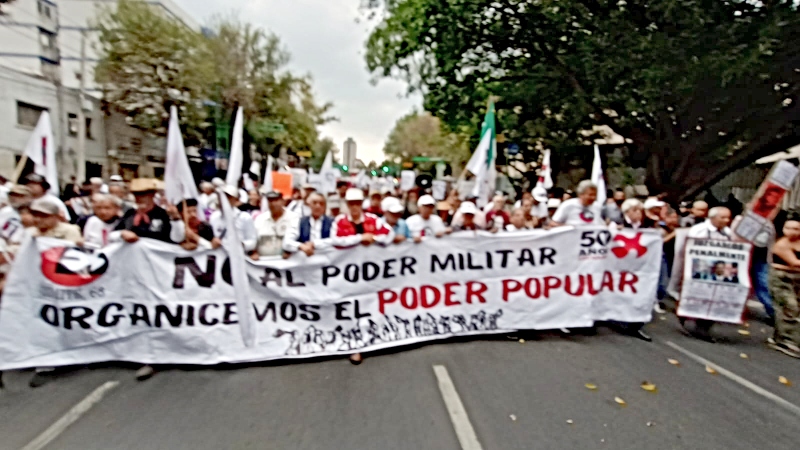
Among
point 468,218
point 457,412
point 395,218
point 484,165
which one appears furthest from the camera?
point 484,165

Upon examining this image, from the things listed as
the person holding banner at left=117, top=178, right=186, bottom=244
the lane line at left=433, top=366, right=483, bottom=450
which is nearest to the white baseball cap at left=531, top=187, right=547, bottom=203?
the lane line at left=433, top=366, right=483, bottom=450

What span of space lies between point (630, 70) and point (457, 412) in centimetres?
1169

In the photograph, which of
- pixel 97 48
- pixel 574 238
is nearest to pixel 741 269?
pixel 574 238

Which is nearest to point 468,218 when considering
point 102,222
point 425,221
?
point 425,221

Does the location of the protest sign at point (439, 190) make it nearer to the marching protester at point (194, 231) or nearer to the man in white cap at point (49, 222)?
the marching protester at point (194, 231)

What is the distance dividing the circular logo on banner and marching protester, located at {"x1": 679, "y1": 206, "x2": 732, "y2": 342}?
21.8ft

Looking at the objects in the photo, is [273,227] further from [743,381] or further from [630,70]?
[630,70]

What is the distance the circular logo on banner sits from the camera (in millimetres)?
5000

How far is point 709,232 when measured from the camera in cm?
696

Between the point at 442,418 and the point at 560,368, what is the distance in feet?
5.65

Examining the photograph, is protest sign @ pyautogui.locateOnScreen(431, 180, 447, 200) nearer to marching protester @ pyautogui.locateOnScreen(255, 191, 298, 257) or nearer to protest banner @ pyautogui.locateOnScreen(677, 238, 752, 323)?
protest banner @ pyautogui.locateOnScreen(677, 238, 752, 323)

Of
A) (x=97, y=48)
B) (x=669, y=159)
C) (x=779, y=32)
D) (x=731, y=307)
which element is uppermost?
(x=97, y=48)

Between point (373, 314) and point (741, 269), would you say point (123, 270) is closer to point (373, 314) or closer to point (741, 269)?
point (373, 314)

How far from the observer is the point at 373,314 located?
19.1 feet
